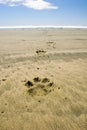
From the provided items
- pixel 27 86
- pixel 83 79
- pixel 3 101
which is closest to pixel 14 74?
pixel 27 86

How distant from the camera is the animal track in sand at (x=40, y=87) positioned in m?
5.95

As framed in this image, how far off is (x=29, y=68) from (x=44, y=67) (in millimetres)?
830

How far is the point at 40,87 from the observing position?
6199 millimetres

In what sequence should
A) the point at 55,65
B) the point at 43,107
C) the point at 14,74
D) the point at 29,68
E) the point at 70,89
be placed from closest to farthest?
1. the point at 43,107
2. the point at 70,89
3. the point at 14,74
4. the point at 29,68
5. the point at 55,65

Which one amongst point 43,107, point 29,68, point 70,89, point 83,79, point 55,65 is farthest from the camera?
point 55,65

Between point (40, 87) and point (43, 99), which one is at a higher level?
point (40, 87)

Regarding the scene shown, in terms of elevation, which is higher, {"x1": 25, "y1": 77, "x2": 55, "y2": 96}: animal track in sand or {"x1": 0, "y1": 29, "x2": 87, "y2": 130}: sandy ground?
{"x1": 25, "y1": 77, "x2": 55, "y2": 96}: animal track in sand

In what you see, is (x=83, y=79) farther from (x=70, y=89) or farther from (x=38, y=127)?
(x=38, y=127)

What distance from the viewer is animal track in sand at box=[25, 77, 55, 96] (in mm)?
5954

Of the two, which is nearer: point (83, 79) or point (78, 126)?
point (78, 126)

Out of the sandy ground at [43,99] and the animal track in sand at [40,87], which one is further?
the animal track in sand at [40,87]

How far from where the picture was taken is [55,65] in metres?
9.72

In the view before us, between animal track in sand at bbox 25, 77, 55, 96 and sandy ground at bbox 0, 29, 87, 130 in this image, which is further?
animal track in sand at bbox 25, 77, 55, 96

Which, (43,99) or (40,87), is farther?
(40,87)
